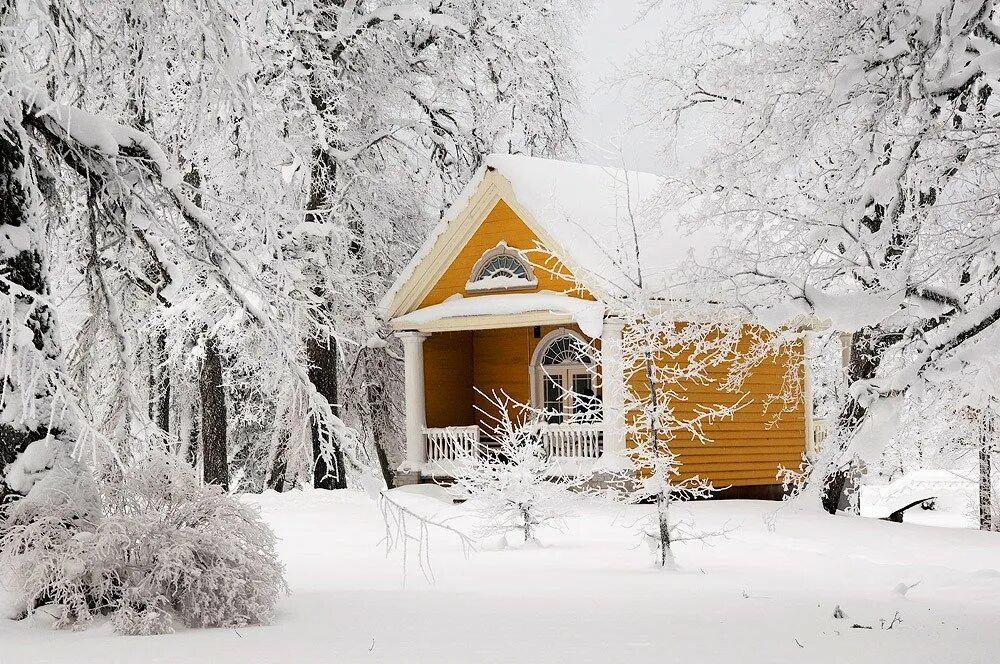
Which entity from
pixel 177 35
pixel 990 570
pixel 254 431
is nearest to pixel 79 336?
pixel 177 35

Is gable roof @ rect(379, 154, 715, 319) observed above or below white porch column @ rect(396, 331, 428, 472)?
above

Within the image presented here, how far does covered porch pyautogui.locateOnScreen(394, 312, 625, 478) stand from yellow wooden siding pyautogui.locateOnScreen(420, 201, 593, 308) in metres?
0.58

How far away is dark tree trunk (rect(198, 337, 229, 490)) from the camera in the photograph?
19.9 meters

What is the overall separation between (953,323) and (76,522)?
5.95 meters

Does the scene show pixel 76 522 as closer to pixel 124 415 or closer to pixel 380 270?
pixel 124 415

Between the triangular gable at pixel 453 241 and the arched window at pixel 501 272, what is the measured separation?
23 centimetres

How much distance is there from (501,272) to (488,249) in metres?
0.45

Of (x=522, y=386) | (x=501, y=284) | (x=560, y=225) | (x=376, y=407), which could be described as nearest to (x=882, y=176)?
(x=560, y=225)

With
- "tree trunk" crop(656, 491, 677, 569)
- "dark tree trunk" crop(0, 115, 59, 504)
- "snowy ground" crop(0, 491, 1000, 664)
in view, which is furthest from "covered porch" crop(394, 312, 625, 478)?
"dark tree trunk" crop(0, 115, 59, 504)

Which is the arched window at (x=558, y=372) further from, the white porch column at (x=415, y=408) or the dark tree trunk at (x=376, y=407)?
the dark tree trunk at (x=376, y=407)

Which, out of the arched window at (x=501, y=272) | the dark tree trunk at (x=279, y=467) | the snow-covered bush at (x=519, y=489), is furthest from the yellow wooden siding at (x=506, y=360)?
the snow-covered bush at (x=519, y=489)

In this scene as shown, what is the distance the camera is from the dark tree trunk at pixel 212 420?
65.3 feet

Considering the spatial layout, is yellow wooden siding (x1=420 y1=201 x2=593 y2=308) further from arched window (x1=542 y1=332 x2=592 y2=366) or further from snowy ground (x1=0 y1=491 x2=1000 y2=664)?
snowy ground (x1=0 y1=491 x2=1000 y2=664)

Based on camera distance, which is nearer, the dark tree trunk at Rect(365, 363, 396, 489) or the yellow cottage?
the yellow cottage
